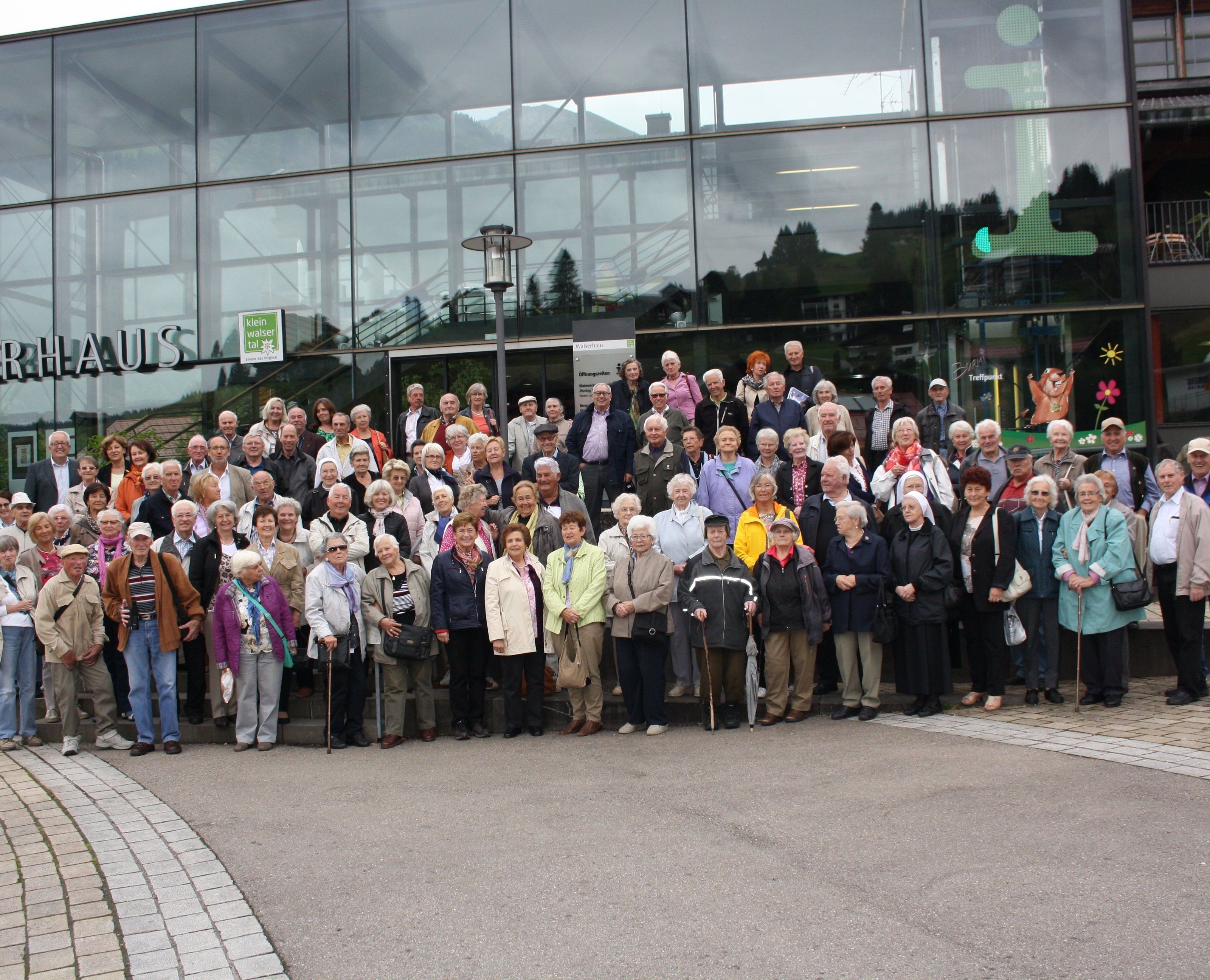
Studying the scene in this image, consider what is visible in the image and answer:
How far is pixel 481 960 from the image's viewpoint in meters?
4.10

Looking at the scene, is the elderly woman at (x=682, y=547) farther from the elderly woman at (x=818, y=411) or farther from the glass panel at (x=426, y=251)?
the glass panel at (x=426, y=251)

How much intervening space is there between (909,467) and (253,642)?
18.7 feet

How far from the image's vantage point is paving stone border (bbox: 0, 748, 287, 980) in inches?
169

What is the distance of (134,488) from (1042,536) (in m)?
8.65

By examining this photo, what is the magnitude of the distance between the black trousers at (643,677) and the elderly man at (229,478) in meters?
4.16

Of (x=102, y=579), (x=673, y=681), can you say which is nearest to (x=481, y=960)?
(x=673, y=681)

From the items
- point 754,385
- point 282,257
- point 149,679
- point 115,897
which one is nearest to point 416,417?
point 754,385

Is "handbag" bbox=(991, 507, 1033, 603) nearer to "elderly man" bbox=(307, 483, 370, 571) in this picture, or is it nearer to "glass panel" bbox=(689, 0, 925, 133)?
"elderly man" bbox=(307, 483, 370, 571)

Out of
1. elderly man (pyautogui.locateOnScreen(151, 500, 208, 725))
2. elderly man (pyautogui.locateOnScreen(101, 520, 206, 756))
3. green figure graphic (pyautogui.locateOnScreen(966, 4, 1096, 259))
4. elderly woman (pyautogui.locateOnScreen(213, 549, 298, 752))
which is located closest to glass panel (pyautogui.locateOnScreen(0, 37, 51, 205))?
elderly man (pyautogui.locateOnScreen(151, 500, 208, 725))

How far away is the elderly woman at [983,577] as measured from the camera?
27.0 feet

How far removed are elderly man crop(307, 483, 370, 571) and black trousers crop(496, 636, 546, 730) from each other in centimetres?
149

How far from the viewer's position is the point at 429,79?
1591 cm

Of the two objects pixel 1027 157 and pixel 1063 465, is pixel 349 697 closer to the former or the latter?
pixel 1063 465

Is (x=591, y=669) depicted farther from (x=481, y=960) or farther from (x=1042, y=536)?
(x=481, y=960)
